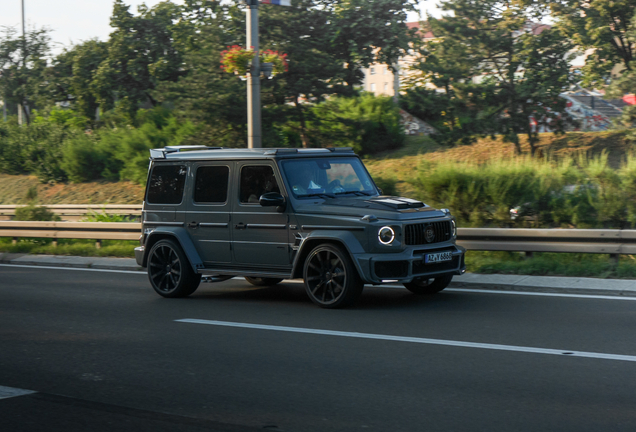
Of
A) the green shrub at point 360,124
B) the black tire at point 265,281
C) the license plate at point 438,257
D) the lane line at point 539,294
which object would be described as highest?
the green shrub at point 360,124

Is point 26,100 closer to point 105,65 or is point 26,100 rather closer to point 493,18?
point 105,65

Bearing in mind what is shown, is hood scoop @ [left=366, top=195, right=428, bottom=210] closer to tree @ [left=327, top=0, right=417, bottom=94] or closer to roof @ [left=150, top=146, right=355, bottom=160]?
roof @ [left=150, top=146, right=355, bottom=160]

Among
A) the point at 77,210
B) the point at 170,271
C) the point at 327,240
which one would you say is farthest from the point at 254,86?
the point at 77,210

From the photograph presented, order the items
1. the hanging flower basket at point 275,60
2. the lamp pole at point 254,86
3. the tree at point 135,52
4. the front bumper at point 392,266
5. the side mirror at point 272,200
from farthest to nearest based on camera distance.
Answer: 1. the tree at point 135,52
2. the hanging flower basket at point 275,60
3. the lamp pole at point 254,86
4. the side mirror at point 272,200
5. the front bumper at point 392,266

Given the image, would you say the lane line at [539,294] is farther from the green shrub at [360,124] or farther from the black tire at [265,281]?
the green shrub at [360,124]

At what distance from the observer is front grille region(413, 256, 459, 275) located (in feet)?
28.8

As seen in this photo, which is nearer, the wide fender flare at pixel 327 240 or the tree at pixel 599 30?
the wide fender flare at pixel 327 240

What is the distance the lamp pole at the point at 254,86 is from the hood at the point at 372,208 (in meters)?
5.25

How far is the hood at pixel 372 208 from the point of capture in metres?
8.77

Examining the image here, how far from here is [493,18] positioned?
33469 mm

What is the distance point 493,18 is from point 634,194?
73.9 feet

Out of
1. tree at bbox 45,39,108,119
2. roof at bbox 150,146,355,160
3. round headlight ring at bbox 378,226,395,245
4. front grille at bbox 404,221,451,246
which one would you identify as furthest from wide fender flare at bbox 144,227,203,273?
tree at bbox 45,39,108,119

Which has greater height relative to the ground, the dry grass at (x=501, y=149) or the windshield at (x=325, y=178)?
the dry grass at (x=501, y=149)

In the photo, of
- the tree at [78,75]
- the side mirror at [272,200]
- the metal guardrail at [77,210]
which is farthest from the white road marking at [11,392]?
the tree at [78,75]
